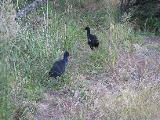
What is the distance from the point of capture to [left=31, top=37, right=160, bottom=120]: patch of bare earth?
600 centimetres

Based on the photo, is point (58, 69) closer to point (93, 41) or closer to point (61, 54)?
point (61, 54)

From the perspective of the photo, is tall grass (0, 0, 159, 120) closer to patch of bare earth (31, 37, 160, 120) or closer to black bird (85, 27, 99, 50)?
patch of bare earth (31, 37, 160, 120)

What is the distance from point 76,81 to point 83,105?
73 centimetres

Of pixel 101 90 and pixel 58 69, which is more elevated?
pixel 58 69

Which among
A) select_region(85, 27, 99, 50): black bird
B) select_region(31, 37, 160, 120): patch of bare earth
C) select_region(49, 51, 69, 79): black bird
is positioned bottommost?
select_region(31, 37, 160, 120): patch of bare earth

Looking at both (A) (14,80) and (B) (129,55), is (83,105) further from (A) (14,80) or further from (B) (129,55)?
(B) (129,55)

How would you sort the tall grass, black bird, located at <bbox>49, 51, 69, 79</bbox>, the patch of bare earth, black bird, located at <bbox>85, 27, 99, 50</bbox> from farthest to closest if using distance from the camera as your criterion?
1. black bird, located at <bbox>85, 27, 99, 50</bbox>
2. black bird, located at <bbox>49, 51, 69, 79</bbox>
3. the patch of bare earth
4. the tall grass

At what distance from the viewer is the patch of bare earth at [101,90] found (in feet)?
19.7

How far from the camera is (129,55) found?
8.22 m

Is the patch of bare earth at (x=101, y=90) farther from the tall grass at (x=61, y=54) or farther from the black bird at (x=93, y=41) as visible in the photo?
the black bird at (x=93, y=41)

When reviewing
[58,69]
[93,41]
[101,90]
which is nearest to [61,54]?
[93,41]

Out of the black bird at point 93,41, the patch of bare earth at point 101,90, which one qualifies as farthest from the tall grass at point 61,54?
the black bird at point 93,41

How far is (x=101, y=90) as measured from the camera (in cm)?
678

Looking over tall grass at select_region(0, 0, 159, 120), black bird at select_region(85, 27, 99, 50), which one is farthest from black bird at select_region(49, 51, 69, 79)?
black bird at select_region(85, 27, 99, 50)
